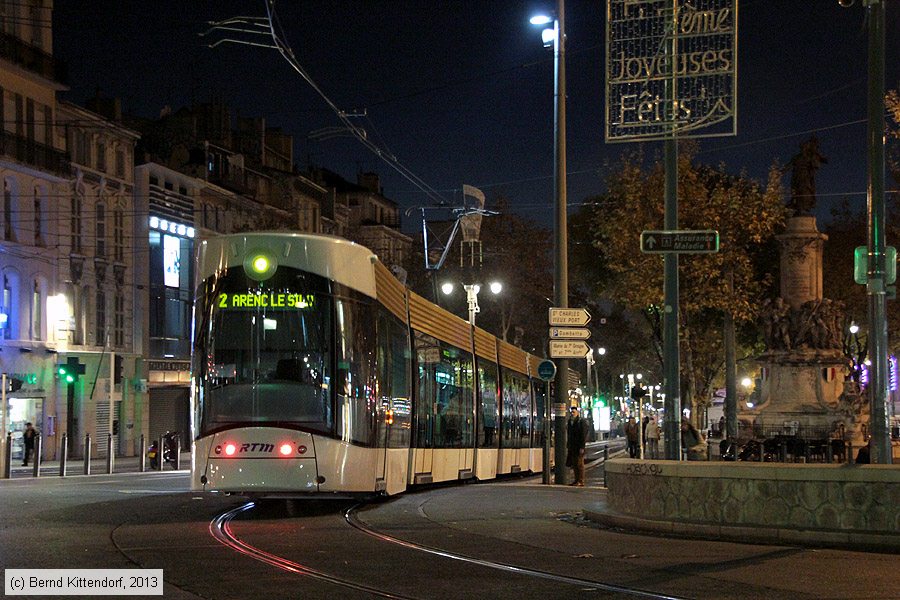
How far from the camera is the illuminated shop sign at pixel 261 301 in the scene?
1611 centimetres

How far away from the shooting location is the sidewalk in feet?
118

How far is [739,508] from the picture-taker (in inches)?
578

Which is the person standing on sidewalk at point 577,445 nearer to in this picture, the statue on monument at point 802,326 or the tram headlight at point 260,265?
the tram headlight at point 260,265

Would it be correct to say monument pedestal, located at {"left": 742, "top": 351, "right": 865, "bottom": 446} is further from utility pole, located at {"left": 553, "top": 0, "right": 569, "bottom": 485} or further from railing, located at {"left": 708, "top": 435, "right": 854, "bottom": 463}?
utility pole, located at {"left": 553, "top": 0, "right": 569, "bottom": 485}

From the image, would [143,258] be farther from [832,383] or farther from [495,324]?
[832,383]

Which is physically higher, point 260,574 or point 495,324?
point 495,324

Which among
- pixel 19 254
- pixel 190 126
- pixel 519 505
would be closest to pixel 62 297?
pixel 19 254

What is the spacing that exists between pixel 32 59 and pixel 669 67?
109 feet

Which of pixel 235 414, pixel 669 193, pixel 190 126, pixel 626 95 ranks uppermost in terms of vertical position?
pixel 190 126

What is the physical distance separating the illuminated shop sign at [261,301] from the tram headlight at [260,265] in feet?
0.80

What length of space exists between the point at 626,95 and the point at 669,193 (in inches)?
59.7

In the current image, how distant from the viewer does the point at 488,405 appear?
91.5 feet

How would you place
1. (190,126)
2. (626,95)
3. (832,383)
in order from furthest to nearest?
1. (190,126)
2. (832,383)
3. (626,95)

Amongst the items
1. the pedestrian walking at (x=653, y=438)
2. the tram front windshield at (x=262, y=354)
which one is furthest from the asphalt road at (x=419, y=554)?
the pedestrian walking at (x=653, y=438)
